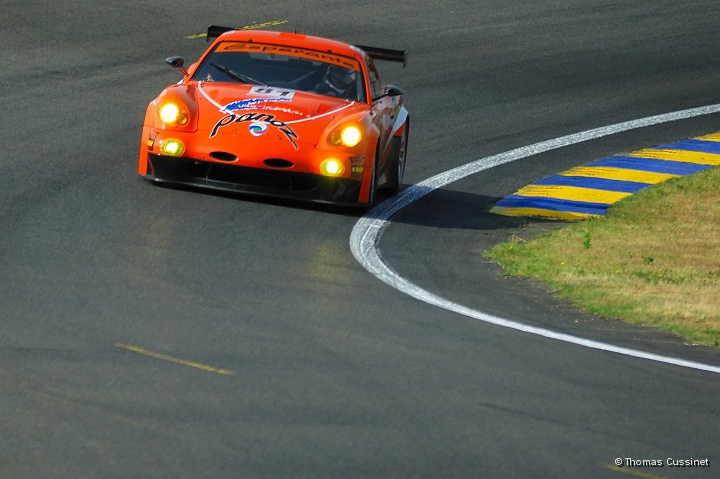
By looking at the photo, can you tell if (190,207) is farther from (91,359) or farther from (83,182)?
(91,359)

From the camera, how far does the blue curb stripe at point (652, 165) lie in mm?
13617

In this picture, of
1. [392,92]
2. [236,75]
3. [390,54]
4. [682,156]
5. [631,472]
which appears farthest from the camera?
[682,156]

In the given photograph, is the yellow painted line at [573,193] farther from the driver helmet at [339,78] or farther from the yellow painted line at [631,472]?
the yellow painted line at [631,472]

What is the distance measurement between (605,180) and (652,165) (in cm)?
107

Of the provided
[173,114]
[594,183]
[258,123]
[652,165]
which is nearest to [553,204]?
[594,183]

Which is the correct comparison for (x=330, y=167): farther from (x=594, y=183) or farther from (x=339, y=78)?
(x=594, y=183)

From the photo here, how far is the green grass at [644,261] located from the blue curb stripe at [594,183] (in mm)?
317

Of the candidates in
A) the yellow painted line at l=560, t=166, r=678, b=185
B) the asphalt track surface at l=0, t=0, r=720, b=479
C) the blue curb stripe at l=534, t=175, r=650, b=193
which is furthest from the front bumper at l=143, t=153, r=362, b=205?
the yellow painted line at l=560, t=166, r=678, b=185

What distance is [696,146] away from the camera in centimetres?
1502

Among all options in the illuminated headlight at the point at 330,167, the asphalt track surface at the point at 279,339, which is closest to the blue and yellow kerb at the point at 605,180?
the asphalt track surface at the point at 279,339

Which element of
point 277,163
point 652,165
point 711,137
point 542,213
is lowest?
point 542,213

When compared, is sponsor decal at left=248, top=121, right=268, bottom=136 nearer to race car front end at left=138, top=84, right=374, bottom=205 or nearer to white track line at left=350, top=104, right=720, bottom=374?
race car front end at left=138, top=84, right=374, bottom=205

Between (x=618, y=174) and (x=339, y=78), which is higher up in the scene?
(x=339, y=78)

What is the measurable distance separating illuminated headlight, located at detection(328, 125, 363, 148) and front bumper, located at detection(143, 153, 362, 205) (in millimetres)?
273
